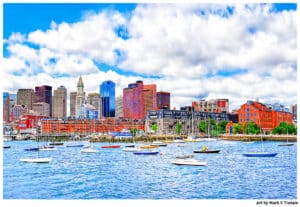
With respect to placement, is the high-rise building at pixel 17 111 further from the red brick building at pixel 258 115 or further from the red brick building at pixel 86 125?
the red brick building at pixel 258 115

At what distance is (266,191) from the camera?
1200 cm

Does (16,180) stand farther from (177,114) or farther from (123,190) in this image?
(177,114)

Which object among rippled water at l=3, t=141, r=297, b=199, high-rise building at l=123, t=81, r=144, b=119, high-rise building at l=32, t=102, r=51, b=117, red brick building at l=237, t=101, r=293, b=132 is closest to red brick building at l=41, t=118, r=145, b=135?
high-rise building at l=123, t=81, r=144, b=119

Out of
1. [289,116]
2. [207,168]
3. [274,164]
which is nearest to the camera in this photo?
[207,168]

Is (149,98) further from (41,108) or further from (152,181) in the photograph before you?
(152,181)

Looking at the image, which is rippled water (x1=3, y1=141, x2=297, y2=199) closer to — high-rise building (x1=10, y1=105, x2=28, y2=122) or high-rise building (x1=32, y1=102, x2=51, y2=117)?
high-rise building (x1=32, y1=102, x2=51, y2=117)

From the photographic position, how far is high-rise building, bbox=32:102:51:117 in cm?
8850

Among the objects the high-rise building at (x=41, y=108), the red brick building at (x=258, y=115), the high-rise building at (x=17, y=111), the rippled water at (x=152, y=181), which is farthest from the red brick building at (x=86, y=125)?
the rippled water at (x=152, y=181)

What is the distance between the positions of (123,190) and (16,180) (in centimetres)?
420

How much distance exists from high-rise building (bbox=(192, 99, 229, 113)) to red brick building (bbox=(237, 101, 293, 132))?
35810 millimetres

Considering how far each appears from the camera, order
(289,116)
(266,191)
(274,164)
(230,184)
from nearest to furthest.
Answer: (266,191) < (230,184) < (274,164) < (289,116)

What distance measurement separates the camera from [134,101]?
82.7 m

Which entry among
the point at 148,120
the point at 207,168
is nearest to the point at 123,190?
the point at 207,168

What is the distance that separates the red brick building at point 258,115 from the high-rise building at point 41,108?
48.5m
